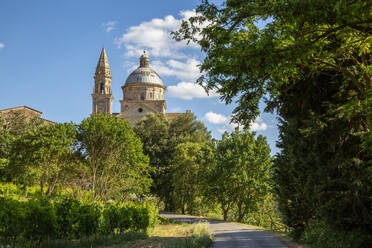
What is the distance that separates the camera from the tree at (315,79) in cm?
668

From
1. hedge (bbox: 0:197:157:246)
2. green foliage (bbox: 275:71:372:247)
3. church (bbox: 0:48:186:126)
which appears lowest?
hedge (bbox: 0:197:157:246)

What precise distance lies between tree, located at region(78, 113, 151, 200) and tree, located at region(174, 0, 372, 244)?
1853 cm

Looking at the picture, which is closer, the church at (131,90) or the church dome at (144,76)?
the church at (131,90)

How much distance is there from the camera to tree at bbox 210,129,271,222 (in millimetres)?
30672

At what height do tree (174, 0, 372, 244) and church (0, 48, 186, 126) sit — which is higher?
church (0, 48, 186, 126)

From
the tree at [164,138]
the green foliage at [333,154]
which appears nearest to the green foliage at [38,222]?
the green foliage at [333,154]

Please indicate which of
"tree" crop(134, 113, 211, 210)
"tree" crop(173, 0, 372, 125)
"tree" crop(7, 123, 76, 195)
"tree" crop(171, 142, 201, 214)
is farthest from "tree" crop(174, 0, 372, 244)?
"tree" crop(134, 113, 211, 210)

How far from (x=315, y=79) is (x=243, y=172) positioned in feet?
67.1

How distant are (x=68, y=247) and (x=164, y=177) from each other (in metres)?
30.9

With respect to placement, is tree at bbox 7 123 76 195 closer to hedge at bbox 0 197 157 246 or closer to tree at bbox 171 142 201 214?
hedge at bbox 0 197 157 246

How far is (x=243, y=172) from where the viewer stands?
30031 millimetres

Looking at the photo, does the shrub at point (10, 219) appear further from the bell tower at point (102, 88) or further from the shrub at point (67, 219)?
the bell tower at point (102, 88)

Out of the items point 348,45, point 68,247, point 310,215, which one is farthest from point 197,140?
point 348,45

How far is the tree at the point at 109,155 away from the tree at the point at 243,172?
23.2 feet
